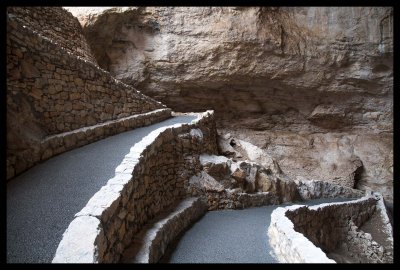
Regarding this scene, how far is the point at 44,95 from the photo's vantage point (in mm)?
5887

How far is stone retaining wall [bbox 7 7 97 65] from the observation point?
8.91m

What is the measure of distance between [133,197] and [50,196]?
1.23 meters

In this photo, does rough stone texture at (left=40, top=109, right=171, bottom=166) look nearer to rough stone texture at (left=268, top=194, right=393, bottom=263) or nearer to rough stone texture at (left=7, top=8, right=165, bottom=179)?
rough stone texture at (left=7, top=8, right=165, bottom=179)

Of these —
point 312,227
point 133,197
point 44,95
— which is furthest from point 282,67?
point 133,197

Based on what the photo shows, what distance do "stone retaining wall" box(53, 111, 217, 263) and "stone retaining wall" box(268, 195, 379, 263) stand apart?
239 centimetres

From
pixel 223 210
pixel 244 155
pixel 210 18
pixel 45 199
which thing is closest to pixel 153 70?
pixel 210 18

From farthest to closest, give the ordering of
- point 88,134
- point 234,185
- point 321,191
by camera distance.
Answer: point 321,191 < point 234,185 < point 88,134

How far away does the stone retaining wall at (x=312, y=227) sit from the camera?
4.40 meters

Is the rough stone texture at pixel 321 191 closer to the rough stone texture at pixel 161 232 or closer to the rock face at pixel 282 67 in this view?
the rock face at pixel 282 67

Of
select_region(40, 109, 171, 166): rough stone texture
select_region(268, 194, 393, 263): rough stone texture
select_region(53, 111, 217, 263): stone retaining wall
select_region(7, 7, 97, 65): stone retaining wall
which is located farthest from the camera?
select_region(7, 7, 97, 65): stone retaining wall

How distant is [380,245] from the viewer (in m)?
9.57

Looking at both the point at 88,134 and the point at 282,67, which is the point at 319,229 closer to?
the point at 88,134

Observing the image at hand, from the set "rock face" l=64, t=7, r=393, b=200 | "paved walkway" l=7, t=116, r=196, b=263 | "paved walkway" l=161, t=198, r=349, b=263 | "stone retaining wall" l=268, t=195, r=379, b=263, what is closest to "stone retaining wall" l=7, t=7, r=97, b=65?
"rock face" l=64, t=7, r=393, b=200
